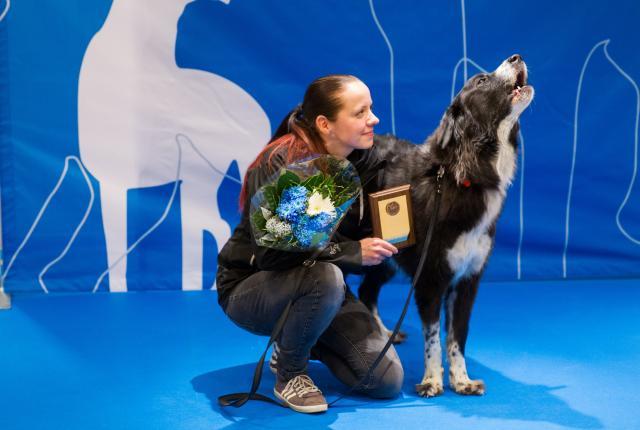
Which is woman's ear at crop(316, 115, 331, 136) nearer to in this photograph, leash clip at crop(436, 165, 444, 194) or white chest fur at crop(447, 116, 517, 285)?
leash clip at crop(436, 165, 444, 194)

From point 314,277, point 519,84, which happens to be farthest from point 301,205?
point 519,84

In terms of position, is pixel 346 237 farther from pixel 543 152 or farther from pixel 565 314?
pixel 543 152

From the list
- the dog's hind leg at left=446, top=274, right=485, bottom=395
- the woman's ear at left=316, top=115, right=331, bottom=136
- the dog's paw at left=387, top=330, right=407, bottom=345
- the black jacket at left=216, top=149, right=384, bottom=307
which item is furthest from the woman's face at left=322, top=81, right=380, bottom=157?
the dog's paw at left=387, top=330, right=407, bottom=345

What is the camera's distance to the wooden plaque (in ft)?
9.23

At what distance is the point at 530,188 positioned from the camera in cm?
462

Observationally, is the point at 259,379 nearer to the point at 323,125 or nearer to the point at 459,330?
the point at 459,330

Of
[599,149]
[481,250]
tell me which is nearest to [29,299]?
[481,250]

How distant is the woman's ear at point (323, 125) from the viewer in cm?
290

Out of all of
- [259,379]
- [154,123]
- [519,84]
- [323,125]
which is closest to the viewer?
[259,379]

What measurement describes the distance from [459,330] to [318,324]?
2.04 feet

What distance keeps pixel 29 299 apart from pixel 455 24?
2.81 metres

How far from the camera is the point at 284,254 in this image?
269 cm

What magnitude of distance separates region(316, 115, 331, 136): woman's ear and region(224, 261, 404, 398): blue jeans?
0.50m

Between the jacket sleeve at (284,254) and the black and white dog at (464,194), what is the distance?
327mm
